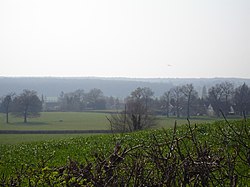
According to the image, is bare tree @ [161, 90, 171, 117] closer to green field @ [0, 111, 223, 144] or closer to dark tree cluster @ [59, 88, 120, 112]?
green field @ [0, 111, 223, 144]

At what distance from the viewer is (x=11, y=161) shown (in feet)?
44.0

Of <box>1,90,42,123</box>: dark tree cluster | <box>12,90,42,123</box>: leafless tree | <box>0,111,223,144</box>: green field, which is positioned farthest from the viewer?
<box>1,90,42,123</box>: dark tree cluster

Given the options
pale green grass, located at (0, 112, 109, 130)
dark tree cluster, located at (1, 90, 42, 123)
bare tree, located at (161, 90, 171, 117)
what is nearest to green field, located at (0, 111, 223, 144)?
pale green grass, located at (0, 112, 109, 130)

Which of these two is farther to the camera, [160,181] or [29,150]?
[29,150]

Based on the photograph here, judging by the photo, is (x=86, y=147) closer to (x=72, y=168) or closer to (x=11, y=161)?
(x=11, y=161)

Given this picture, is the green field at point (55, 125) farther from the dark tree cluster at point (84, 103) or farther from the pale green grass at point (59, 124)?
the dark tree cluster at point (84, 103)

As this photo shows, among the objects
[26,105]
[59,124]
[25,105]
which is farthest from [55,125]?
[25,105]

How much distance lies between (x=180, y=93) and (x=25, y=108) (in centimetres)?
3257

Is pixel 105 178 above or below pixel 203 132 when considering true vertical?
above

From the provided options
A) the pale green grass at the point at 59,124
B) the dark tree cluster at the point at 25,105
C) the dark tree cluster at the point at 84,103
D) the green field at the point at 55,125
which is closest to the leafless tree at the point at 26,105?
the dark tree cluster at the point at 25,105

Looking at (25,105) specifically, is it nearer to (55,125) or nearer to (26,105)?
(26,105)

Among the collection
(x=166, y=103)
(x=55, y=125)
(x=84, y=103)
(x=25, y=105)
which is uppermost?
(x=166, y=103)

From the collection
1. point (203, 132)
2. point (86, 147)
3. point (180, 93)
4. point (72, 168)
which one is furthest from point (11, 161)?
point (180, 93)

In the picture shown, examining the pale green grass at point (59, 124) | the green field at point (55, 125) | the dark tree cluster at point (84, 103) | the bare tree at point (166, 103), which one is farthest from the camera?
the dark tree cluster at point (84, 103)
